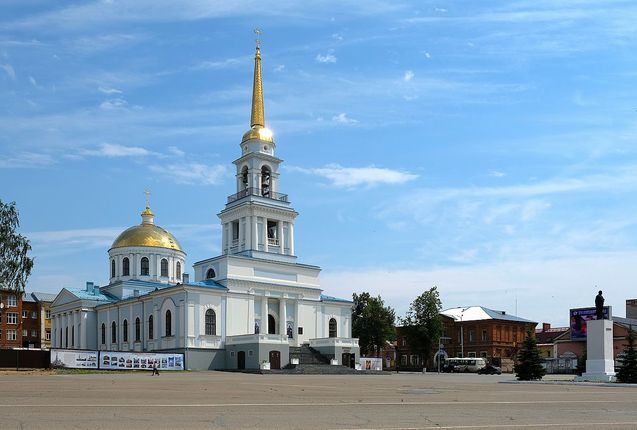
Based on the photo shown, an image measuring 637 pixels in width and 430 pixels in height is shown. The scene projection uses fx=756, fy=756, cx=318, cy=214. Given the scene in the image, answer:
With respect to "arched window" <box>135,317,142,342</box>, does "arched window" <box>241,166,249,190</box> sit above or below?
above

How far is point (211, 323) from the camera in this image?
212ft

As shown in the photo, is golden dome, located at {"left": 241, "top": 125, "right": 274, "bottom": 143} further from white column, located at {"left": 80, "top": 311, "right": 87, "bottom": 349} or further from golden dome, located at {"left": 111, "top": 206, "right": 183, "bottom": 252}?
white column, located at {"left": 80, "top": 311, "right": 87, "bottom": 349}

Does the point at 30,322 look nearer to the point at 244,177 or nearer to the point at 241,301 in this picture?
the point at 244,177

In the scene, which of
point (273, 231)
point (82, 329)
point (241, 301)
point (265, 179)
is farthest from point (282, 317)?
A: point (82, 329)

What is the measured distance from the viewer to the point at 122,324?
7506cm

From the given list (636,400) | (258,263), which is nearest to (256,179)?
(258,263)

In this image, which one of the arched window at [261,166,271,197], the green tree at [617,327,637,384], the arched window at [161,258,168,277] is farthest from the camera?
the arched window at [161,258,168,277]

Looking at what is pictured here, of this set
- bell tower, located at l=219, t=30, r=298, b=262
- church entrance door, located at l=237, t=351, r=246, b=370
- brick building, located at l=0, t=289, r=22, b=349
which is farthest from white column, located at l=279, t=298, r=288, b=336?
brick building, located at l=0, t=289, r=22, b=349

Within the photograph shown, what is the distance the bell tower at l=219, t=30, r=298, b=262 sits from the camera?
228 feet

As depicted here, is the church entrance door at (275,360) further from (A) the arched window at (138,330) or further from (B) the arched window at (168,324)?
(A) the arched window at (138,330)

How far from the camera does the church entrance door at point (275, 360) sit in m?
60.7

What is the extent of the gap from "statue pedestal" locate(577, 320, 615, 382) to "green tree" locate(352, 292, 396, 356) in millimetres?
47150

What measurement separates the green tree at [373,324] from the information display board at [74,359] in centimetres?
4141

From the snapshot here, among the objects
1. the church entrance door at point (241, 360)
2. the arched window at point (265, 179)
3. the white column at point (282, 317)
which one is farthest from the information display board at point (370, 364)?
the arched window at point (265, 179)
